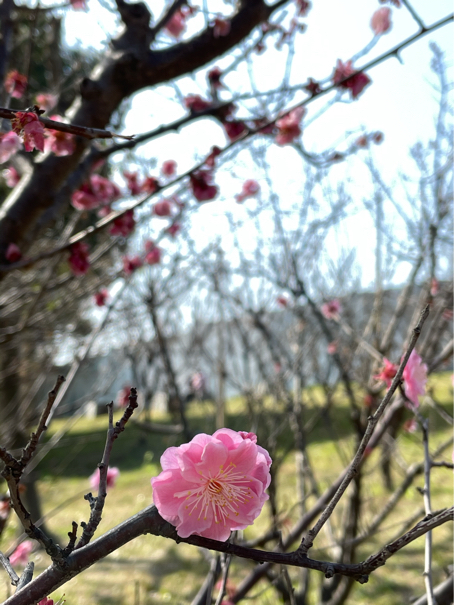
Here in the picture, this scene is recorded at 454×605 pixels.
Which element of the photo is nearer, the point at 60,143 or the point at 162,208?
the point at 60,143

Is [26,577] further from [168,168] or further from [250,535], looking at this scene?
[250,535]

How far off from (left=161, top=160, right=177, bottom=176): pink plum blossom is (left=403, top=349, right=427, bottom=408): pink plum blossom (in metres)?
2.78

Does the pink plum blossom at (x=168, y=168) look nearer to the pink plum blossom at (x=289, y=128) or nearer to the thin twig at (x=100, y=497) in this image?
the pink plum blossom at (x=289, y=128)

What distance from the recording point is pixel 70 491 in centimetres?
607

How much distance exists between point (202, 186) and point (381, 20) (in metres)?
1.41

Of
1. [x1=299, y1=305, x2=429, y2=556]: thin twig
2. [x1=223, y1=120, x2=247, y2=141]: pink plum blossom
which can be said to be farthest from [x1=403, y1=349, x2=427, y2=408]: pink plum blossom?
[x1=223, y1=120, x2=247, y2=141]: pink plum blossom

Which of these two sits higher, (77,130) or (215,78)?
(215,78)

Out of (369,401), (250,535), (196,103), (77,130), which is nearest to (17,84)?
(196,103)

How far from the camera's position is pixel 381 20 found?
2270 millimetres

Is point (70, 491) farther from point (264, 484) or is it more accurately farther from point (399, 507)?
point (264, 484)

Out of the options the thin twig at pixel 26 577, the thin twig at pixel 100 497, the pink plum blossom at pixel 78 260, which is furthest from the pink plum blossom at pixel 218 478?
the pink plum blossom at pixel 78 260

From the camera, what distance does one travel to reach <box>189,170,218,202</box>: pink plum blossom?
6.30ft

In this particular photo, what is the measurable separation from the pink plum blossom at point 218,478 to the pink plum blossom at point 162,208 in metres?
2.85

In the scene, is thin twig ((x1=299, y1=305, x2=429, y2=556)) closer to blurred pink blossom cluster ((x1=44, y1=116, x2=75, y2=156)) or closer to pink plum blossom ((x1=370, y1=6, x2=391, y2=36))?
blurred pink blossom cluster ((x1=44, y1=116, x2=75, y2=156))
